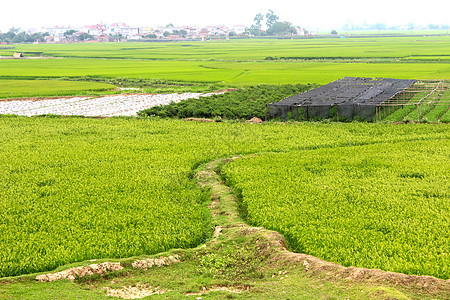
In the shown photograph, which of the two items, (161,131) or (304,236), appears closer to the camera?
(304,236)

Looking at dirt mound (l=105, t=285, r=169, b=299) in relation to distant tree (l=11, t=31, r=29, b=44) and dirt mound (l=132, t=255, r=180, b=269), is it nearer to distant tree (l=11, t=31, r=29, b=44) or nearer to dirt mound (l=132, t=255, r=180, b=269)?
dirt mound (l=132, t=255, r=180, b=269)

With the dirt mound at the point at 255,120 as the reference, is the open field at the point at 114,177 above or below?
below

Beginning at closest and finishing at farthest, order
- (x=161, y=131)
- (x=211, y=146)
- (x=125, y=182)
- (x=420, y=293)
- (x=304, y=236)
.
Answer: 1. (x=420, y=293)
2. (x=304, y=236)
3. (x=125, y=182)
4. (x=211, y=146)
5. (x=161, y=131)

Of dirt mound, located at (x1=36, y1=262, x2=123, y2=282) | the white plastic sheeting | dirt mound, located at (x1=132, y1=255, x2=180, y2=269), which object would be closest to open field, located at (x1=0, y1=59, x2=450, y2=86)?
the white plastic sheeting

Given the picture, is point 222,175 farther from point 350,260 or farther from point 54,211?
point 350,260

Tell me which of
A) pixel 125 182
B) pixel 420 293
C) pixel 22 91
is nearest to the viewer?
pixel 420 293

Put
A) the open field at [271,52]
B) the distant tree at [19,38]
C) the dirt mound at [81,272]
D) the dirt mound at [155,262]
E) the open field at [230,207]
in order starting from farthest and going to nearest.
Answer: the distant tree at [19,38] → the open field at [271,52] → the dirt mound at [155,262] → the dirt mound at [81,272] → the open field at [230,207]

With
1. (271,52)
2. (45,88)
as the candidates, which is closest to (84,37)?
(271,52)

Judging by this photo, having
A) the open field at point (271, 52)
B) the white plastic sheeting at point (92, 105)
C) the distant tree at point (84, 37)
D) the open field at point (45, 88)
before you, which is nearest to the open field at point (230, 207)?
the white plastic sheeting at point (92, 105)

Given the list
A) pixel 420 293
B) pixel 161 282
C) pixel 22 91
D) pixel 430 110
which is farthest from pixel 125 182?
pixel 22 91

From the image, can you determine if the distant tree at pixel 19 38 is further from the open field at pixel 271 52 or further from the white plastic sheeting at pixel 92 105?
the white plastic sheeting at pixel 92 105

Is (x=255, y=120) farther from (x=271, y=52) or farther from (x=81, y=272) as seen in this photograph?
(x=271, y=52)
